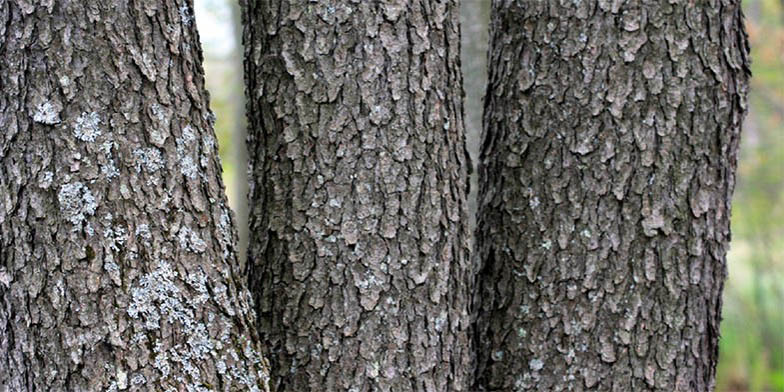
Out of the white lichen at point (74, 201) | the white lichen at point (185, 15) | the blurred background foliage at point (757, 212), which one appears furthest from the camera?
the blurred background foliage at point (757, 212)

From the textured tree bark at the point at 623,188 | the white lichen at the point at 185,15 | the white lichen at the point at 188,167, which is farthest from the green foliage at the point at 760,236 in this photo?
the white lichen at the point at 188,167

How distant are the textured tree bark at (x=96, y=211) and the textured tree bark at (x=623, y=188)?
827 millimetres

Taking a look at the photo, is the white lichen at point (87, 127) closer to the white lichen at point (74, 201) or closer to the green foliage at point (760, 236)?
the white lichen at point (74, 201)

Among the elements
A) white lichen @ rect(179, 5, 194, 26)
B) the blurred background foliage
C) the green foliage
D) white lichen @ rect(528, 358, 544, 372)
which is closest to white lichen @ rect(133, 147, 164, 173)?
white lichen @ rect(179, 5, 194, 26)

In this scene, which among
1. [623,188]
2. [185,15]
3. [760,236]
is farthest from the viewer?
[760,236]

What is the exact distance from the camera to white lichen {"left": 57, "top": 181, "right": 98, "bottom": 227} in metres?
1.51

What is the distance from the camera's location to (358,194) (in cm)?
174

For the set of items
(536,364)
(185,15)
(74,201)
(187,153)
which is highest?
(185,15)

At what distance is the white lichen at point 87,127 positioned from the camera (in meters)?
1.52

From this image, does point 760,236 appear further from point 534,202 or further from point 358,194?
point 358,194

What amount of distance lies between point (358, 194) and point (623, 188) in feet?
2.09

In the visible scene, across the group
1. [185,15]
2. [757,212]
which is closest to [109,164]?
[185,15]

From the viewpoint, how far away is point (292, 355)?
1.80m

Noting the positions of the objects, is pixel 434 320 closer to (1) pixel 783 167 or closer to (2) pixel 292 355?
(2) pixel 292 355
